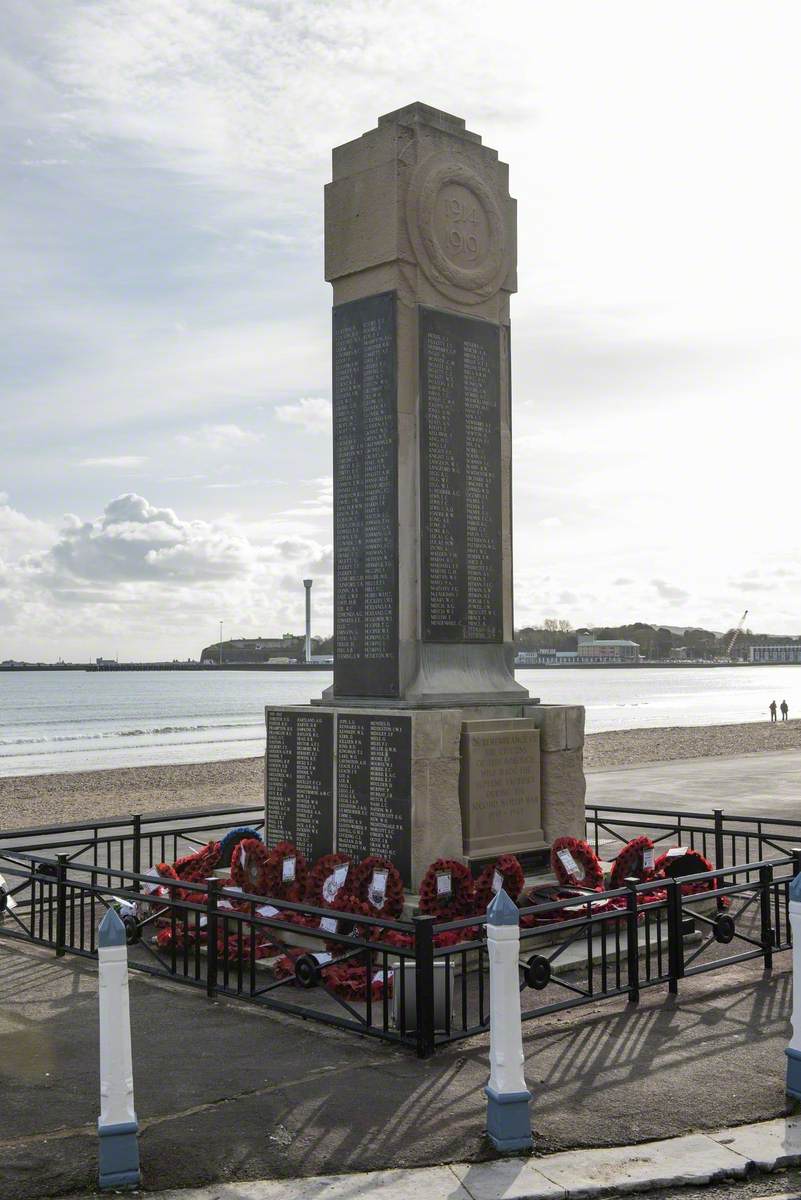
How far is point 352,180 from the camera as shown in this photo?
11711 millimetres

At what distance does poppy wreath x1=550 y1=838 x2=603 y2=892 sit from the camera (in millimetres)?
10883

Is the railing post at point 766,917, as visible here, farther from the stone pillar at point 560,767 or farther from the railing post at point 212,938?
the railing post at point 212,938

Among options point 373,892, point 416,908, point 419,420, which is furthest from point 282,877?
point 419,420

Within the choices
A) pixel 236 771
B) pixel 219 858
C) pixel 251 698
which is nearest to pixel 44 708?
pixel 251 698

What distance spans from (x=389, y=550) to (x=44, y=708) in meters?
111

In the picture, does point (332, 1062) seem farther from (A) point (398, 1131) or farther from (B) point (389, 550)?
(B) point (389, 550)

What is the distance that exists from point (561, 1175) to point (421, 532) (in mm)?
6749

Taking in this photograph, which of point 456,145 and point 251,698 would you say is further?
point 251,698

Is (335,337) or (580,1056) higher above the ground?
(335,337)

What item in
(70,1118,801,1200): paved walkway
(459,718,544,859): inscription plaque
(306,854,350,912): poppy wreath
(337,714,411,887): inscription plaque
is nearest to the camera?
(70,1118,801,1200): paved walkway

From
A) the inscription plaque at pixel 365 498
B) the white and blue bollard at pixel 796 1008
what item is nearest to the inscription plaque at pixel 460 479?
the inscription plaque at pixel 365 498

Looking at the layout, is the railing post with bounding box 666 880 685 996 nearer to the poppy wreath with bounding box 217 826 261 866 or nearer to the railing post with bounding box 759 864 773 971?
the railing post with bounding box 759 864 773 971

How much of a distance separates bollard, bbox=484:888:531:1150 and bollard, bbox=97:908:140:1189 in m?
1.80

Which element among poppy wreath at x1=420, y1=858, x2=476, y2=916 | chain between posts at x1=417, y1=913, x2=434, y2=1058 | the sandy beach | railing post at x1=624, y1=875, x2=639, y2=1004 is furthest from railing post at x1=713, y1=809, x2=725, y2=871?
the sandy beach
